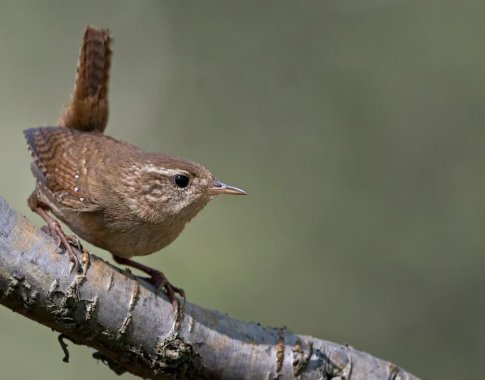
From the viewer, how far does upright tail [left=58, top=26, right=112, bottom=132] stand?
4.48 meters

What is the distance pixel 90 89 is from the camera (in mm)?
4520

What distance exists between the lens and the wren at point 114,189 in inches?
149

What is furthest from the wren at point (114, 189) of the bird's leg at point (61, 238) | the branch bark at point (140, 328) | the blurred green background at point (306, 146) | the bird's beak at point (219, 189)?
the blurred green background at point (306, 146)

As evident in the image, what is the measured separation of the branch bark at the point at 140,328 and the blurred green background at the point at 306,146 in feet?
7.88

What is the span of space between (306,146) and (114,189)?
331 centimetres

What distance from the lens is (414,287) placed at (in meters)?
6.26

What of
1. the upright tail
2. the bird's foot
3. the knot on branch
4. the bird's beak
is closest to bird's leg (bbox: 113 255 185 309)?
the knot on branch

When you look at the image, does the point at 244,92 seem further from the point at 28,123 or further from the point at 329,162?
the point at 28,123

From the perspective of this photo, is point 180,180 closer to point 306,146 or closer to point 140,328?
point 140,328

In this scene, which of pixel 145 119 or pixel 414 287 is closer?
pixel 414 287

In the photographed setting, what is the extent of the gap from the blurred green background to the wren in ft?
4.81

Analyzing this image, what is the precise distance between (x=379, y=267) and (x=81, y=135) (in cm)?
293

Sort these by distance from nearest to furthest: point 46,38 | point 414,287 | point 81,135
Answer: point 81,135 < point 414,287 < point 46,38

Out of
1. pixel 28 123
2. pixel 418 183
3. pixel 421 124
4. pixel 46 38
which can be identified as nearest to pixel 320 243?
pixel 418 183
